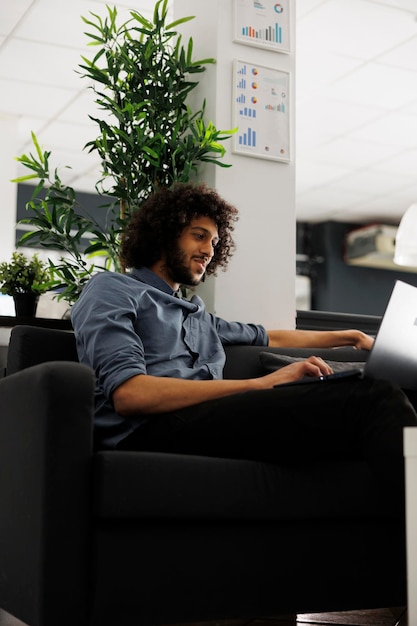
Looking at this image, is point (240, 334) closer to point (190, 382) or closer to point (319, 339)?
point (319, 339)

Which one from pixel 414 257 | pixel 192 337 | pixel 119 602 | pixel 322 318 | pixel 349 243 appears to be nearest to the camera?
pixel 119 602

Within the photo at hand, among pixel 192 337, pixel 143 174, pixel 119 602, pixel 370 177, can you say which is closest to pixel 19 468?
pixel 119 602

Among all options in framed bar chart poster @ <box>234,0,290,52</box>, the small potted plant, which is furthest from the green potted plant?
framed bar chart poster @ <box>234,0,290,52</box>

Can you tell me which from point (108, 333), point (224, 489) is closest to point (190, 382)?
point (108, 333)

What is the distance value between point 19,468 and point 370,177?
653cm

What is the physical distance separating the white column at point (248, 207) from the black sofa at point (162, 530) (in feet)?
4.51

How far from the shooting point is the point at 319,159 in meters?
7.40

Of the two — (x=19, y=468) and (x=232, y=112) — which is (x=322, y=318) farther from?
(x=19, y=468)

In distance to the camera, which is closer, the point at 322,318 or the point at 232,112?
the point at 232,112

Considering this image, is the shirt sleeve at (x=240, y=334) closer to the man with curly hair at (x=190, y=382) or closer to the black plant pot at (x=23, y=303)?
the man with curly hair at (x=190, y=382)

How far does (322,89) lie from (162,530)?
4.61 meters

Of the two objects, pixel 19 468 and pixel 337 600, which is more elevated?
pixel 19 468

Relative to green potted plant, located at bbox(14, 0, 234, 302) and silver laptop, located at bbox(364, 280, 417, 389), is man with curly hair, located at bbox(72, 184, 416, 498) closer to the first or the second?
silver laptop, located at bbox(364, 280, 417, 389)

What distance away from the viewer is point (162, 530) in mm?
1760
